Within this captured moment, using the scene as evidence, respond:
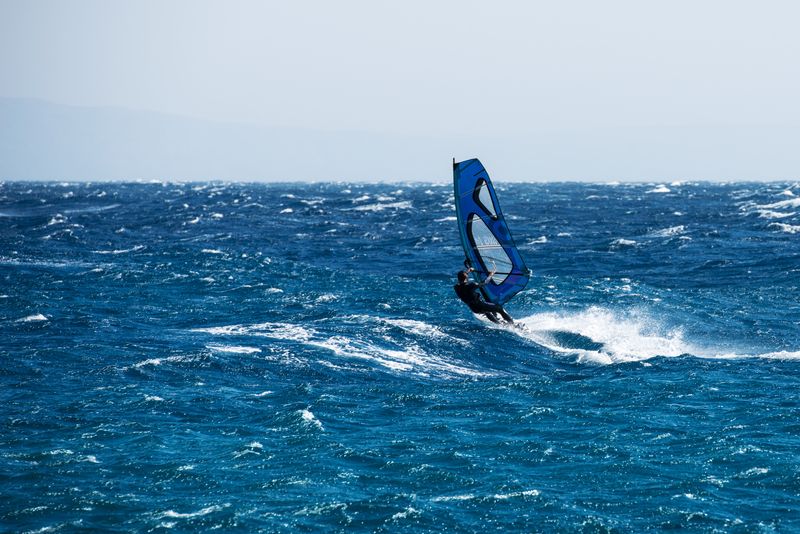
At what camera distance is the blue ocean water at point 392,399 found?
601 inches

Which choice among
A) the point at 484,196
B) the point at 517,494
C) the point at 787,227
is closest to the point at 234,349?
the point at 484,196

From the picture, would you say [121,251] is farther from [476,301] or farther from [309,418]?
[309,418]

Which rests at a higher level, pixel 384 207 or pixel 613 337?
pixel 384 207

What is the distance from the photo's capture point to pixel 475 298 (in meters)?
31.6

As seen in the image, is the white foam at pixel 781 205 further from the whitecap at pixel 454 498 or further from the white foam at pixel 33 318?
the whitecap at pixel 454 498

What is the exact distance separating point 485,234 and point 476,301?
2480 mm

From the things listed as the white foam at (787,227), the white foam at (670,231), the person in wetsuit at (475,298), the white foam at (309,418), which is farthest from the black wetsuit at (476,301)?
the white foam at (787,227)

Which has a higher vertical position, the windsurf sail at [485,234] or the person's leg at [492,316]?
the windsurf sail at [485,234]

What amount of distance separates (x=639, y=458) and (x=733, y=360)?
10.6 m

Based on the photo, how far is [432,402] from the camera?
72.4ft

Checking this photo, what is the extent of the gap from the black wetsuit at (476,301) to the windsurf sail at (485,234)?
33 centimetres

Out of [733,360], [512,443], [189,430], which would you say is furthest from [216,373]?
[733,360]

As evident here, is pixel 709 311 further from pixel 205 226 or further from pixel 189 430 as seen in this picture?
pixel 205 226

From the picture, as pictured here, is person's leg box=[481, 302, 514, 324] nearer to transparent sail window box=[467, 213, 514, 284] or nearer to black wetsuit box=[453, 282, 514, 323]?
black wetsuit box=[453, 282, 514, 323]
